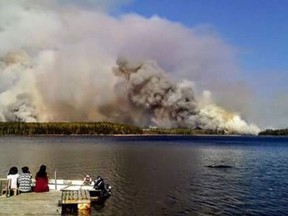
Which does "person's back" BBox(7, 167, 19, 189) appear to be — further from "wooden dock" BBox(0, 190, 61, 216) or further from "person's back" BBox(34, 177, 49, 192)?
"person's back" BBox(34, 177, 49, 192)

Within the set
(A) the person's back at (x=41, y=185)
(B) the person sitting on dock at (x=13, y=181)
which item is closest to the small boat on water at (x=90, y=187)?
(A) the person's back at (x=41, y=185)

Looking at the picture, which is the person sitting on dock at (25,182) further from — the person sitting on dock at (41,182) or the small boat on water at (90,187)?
the small boat on water at (90,187)

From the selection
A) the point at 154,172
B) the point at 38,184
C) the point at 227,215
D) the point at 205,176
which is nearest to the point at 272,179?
the point at 205,176

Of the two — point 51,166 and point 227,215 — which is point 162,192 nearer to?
point 227,215

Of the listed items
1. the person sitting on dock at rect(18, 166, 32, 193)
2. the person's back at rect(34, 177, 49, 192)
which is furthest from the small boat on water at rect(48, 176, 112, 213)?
the person sitting on dock at rect(18, 166, 32, 193)

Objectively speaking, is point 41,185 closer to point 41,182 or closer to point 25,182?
point 41,182
